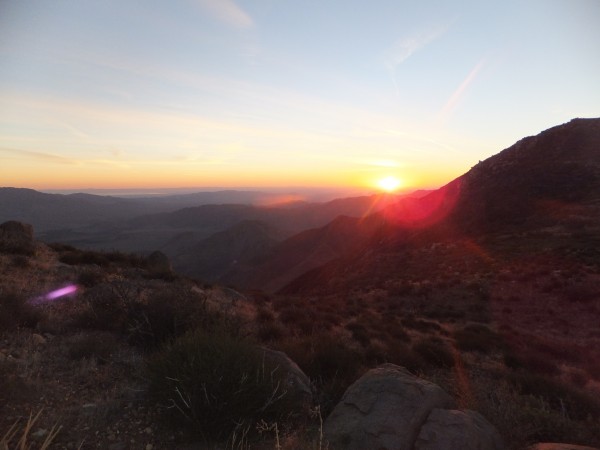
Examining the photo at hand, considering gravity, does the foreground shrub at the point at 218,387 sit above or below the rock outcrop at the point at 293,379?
above

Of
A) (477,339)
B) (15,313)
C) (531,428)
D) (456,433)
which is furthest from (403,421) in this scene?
(477,339)

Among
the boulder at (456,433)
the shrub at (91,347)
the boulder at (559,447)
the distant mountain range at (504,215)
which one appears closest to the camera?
the boulder at (559,447)

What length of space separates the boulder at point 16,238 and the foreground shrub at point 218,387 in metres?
12.3

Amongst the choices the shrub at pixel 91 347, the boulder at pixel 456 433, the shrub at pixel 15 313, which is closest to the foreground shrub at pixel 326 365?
the boulder at pixel 456 433

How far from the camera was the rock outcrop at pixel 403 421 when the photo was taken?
3.85 m

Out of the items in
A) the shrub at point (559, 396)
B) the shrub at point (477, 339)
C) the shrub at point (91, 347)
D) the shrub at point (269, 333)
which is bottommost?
the shrub at point (477, 339)

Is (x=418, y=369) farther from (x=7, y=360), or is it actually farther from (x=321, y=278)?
(x=321, y=278)

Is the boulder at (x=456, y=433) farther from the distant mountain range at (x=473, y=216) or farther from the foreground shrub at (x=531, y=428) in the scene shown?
the distant mountain range at (x=473, y=216)

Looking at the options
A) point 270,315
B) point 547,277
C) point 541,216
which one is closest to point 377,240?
point 541,216

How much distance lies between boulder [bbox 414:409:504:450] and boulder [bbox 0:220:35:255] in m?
15.1

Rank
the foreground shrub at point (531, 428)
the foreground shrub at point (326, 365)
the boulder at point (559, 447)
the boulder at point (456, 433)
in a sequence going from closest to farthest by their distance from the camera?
1. the boulder at point (559, 447)
2. the boulder at point (456, 433)
3. the foreground shrub at point (531, 428)
4. the foreground shrub at point (326, 365)

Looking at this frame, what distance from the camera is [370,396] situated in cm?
456

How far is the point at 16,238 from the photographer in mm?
15148

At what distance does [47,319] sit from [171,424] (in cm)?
454
